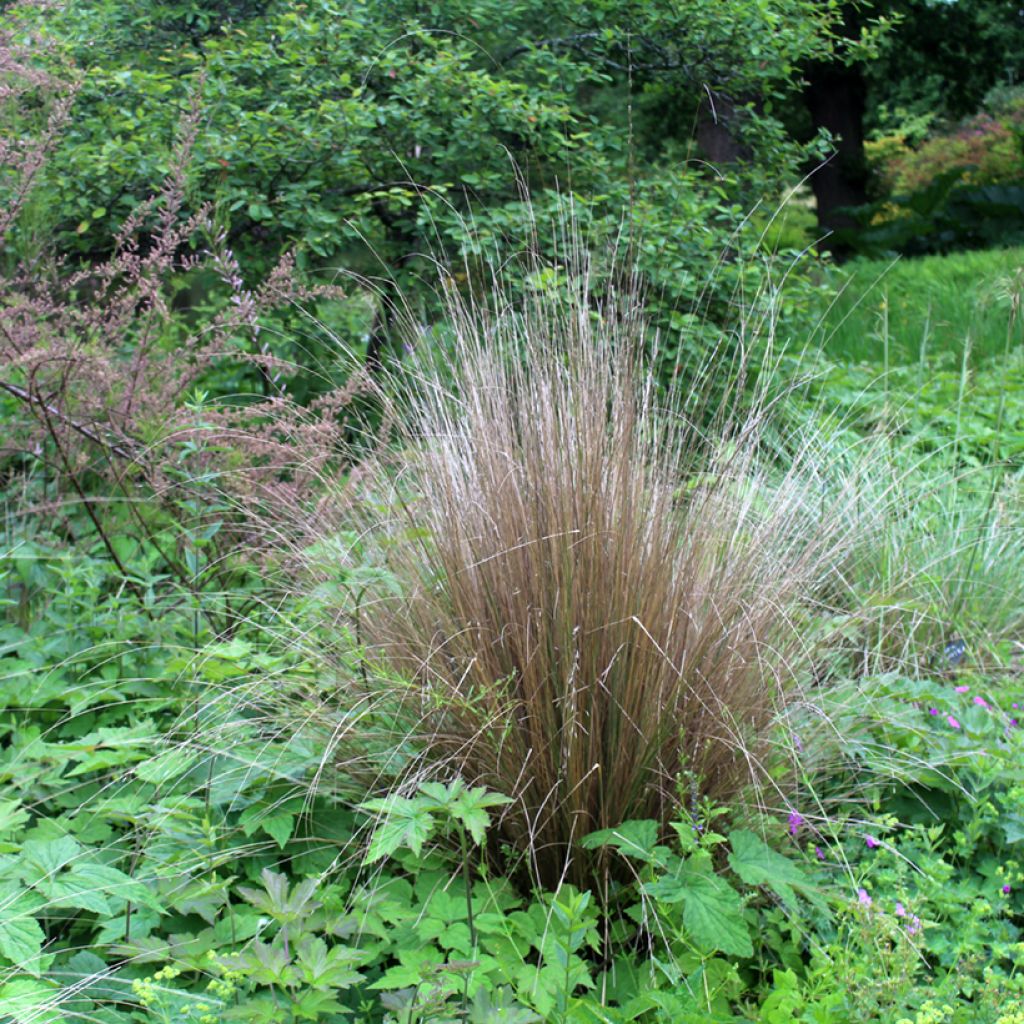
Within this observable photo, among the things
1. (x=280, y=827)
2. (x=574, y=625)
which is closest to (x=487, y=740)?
(x=574, y=625)

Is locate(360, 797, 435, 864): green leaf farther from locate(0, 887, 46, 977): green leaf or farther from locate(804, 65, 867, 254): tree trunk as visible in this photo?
locate(804, 65, 867, 254): tree trunk

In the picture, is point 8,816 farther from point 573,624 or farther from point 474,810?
point 573,624

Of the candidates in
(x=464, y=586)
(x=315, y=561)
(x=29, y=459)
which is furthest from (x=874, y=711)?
(x=29, y=459)

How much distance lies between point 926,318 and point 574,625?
4.46 m

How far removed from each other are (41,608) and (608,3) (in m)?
3.43

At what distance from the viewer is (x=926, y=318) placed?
19.4ft

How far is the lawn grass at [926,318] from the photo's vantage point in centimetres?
636

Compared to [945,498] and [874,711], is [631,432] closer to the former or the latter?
[874,711]

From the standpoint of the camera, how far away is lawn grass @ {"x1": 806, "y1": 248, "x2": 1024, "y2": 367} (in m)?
6.36

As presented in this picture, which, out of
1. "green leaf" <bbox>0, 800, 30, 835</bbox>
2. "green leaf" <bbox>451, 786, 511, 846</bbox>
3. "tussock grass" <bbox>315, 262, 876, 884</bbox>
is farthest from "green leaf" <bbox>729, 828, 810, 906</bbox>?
"green leaf" <bbox>0, 800, 30, 835</bbox>

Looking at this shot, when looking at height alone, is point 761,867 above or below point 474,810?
below

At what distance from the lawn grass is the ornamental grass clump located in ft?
10.9

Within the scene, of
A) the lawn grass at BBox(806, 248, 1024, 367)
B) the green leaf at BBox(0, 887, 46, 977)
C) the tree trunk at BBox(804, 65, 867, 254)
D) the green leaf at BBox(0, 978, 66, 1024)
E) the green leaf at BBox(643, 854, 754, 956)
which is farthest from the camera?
the tree trunk at BBox(804, 65, 867, 254)

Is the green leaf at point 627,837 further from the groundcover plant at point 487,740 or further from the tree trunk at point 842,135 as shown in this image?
the tree trunk at point 842,135
